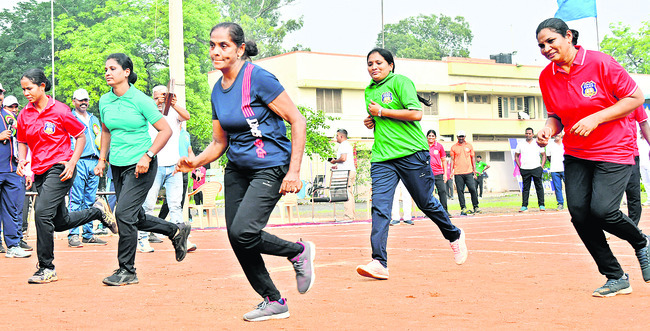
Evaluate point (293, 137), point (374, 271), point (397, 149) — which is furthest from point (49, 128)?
point (293, 137)

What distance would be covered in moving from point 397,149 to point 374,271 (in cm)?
121

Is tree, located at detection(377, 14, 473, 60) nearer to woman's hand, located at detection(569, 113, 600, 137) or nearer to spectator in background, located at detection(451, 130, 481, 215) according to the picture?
spectator in background, located at detection(451, 130, 481, 215)

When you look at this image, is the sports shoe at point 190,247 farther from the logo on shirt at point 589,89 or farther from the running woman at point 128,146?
the logo on shirt at point 589,89

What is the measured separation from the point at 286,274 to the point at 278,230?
7.82m

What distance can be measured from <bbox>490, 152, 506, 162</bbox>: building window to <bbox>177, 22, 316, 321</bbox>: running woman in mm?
54746

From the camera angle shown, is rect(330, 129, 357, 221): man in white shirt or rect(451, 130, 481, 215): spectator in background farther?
rect(451, 130, 481, 215): spectator in background

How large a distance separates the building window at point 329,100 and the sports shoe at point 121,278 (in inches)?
1637

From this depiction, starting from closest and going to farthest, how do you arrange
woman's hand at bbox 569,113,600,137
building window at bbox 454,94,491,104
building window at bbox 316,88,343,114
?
1. woman's hand at bbox 569,113,600,137
2. building window at bbox 316,88,343,114
3. building window at bbox 454,94,491,104

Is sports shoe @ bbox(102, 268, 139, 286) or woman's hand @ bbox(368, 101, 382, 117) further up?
woman's hand @ bbox(368, 101, 382, 117)

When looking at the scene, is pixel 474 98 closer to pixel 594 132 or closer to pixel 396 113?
pixel 396 113

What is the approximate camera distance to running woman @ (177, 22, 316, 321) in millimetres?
5438

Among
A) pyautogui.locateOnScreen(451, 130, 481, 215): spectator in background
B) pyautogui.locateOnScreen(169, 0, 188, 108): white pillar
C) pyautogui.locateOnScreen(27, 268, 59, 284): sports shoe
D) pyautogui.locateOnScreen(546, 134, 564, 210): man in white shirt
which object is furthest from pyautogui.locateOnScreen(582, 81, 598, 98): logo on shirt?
pyautogui.locateOnScreen(546, 134, 564, 210): man in white shirt

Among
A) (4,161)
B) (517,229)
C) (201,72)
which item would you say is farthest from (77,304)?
(201,72)

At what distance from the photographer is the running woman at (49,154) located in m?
7.95
